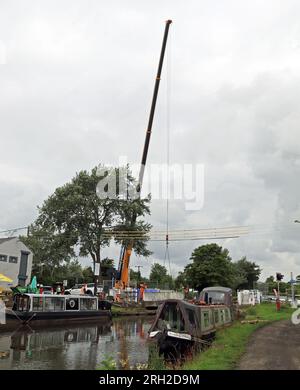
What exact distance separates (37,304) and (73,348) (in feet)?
28.9

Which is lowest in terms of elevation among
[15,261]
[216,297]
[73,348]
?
[73,348]

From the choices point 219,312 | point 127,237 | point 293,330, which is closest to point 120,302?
point 127,237

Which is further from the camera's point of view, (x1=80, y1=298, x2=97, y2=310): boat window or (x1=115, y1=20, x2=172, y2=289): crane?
(x1=115, y1=20, x2=172, y2=289): crane

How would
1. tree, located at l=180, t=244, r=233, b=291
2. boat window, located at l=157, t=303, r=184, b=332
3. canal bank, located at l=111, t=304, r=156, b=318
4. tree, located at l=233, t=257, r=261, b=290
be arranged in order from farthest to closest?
tree, located at l=233, t=257, r=261, b=290 → tree, located at l=180, t=244, r=233, b=291 → canal bank, located at l=111, t=304, r=156, b=318 → boat window, located at l=157, t=303, r=184, b=332

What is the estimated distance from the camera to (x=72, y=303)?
32656 mm

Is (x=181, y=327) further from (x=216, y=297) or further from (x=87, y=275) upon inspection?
(x=87, y=275)

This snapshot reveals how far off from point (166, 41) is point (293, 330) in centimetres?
3566

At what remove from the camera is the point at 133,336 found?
26984 millimetres

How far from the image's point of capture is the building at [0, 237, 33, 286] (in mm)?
44787

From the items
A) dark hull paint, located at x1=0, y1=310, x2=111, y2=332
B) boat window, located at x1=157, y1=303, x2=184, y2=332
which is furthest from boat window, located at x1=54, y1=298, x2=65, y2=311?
boat window, located at x1=157, y1=303, x2=184, y2=332

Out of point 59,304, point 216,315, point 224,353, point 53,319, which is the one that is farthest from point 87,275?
point 224,353

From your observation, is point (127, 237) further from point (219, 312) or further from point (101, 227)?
point (219, 312)

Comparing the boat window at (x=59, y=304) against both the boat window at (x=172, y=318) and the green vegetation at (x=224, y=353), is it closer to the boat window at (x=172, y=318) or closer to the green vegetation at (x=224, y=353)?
the green vegetation at (x=224, y=353)

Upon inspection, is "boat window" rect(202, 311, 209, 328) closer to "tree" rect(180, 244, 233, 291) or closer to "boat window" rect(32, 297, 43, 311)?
"boat window" rect(32, 297, 43, 311)
